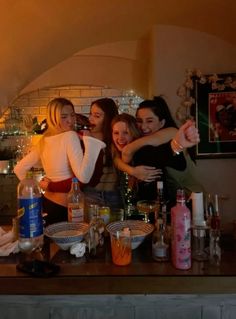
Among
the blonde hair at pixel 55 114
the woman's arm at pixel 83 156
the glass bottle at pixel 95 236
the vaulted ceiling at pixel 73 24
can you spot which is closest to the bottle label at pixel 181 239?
the glass bottle at pixel 95 236

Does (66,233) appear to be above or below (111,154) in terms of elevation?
below

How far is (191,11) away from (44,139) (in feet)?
3.13

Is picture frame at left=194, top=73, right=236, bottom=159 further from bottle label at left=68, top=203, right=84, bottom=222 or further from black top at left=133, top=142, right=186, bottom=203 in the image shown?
bottle label at left=68, top=203, right=84, bottom=222

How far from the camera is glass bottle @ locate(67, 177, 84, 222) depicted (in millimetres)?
1396

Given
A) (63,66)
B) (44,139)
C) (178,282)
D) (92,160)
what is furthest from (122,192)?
(63,66)

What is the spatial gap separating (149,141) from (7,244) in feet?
2.62

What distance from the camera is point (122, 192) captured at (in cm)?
151

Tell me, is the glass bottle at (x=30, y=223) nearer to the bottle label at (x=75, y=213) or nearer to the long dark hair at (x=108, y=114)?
the bottle label at (x=75, y=213)

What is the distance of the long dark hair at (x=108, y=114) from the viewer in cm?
151

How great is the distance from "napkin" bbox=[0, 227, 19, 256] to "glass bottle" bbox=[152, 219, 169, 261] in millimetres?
560

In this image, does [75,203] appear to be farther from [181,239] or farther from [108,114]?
[181,239]

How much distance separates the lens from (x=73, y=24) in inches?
59.7

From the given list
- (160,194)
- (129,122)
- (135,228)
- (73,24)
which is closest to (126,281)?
(135,228)

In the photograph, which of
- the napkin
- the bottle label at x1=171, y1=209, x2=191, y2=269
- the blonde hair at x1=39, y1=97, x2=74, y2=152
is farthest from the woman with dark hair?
the napkin
